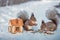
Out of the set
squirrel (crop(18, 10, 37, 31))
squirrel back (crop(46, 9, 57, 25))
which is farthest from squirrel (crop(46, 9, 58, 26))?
squirrel (crop(18, 10, 37, 31))

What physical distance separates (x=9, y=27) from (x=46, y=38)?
328 millimetres

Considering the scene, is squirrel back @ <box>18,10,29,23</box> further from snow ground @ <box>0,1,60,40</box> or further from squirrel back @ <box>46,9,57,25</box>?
squirrel back @ <box>46,9,57,25</box>

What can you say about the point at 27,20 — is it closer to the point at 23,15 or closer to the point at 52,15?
the point at 23,15

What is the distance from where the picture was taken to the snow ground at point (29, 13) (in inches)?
38.3

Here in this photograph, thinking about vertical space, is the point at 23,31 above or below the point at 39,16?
below

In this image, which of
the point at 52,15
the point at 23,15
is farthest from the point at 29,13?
the point at 52,15

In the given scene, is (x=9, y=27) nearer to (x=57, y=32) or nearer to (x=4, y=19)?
(x=4, y=19)

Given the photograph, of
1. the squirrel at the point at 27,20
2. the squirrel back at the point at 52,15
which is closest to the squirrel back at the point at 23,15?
the squirrel at the point at 27,20

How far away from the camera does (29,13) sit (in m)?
0.99

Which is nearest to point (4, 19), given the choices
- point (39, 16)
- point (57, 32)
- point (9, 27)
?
point (9, 27)

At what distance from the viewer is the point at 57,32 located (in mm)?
971

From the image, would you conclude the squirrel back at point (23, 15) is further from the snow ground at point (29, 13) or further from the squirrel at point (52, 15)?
the squirrel at point (52, 15)

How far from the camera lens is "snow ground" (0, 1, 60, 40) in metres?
0.97

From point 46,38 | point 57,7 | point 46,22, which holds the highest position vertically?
point 57,7
